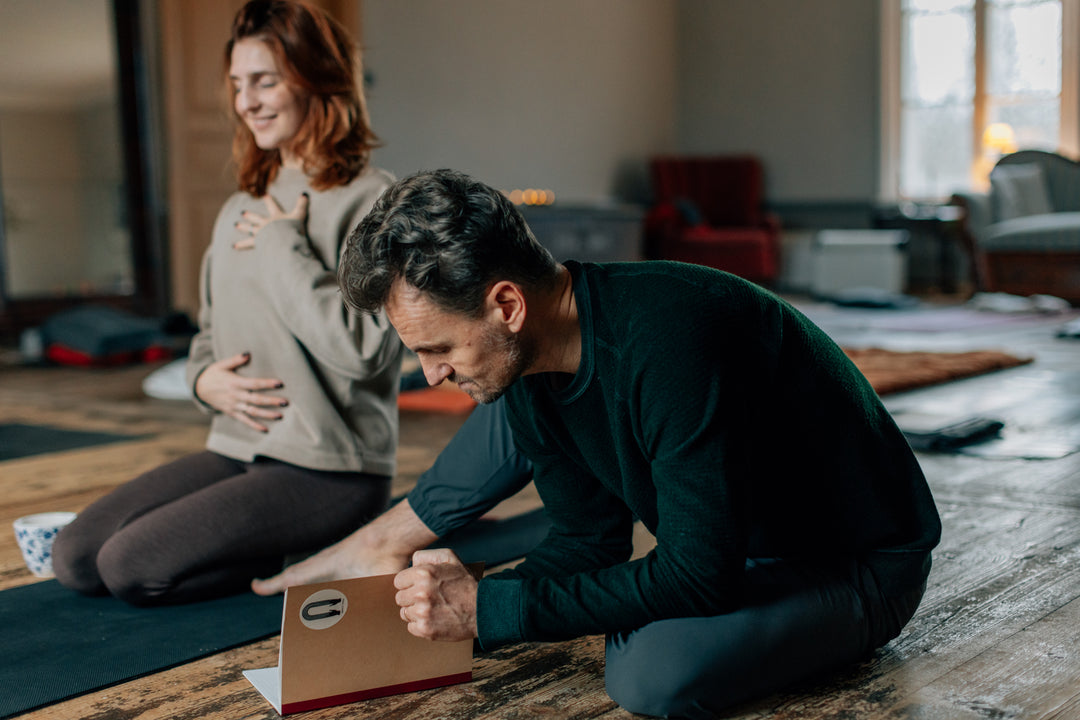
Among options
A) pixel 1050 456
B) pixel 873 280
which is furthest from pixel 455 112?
pixel 1050 456

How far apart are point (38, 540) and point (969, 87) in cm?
821

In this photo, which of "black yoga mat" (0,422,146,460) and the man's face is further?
"black yoga mat" (0,422,146,460)

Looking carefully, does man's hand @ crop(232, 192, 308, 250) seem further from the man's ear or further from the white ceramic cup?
the man's ear

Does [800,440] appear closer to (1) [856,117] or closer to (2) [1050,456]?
(2) [1050,456]

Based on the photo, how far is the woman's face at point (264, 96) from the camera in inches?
68.7

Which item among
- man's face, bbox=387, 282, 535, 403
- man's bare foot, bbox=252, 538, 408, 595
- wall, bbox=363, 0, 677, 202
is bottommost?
man's bare foot, bbox=252, 538, 408, 595

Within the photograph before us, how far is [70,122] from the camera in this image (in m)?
5.89

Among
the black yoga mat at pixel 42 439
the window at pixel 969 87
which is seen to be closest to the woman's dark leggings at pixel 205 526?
the black yoga mat at pixel 42 439

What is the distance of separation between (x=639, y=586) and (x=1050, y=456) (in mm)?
1935

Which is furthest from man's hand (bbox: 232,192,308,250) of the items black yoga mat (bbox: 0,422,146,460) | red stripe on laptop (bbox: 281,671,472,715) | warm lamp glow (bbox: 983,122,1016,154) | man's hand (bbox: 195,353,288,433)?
warm lamp glow (bbox: 983,122,1016,154)

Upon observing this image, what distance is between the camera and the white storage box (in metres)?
8.03

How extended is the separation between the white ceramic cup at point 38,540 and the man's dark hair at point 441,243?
1.08 meters

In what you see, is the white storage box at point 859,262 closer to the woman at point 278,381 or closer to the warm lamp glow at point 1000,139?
the warm lamp glow at point 1000,139

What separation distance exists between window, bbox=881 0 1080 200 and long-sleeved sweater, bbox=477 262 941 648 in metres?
7.82
